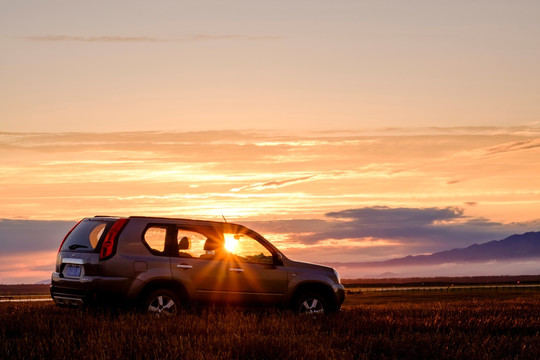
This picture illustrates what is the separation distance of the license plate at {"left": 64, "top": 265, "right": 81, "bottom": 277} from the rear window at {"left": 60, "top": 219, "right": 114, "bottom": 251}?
0.35m

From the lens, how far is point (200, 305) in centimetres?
1548

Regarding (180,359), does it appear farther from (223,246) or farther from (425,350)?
(223,246)

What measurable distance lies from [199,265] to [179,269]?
1.52 ft

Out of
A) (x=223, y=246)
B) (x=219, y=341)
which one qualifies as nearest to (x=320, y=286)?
(x=223, y=246)

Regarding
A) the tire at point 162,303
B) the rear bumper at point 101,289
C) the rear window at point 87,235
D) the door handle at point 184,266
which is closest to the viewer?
the rear bumper at point 101,289

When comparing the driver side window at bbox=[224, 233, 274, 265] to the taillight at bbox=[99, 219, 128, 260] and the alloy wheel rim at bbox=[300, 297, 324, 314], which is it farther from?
the taillight at bbox=[99, 219, 128, 260]

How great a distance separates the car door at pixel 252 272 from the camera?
1588 cm

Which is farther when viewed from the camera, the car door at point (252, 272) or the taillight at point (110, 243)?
the car door at point (252, 272)

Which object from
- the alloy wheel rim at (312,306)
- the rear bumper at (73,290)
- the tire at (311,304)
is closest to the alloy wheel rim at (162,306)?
the rear bumper at (73,290)

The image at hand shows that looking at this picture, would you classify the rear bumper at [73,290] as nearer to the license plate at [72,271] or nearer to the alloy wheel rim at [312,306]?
the license plate at [72,271]

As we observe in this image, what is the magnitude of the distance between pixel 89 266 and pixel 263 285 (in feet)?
11.6

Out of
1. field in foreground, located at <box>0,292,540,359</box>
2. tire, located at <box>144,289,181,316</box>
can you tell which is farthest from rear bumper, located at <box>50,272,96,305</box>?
tire, located at <box>144,289,181,316</box>

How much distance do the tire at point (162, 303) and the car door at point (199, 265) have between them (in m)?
0.32

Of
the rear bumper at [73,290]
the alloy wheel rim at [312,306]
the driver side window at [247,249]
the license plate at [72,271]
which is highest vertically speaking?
the driver side window at [247,249]
